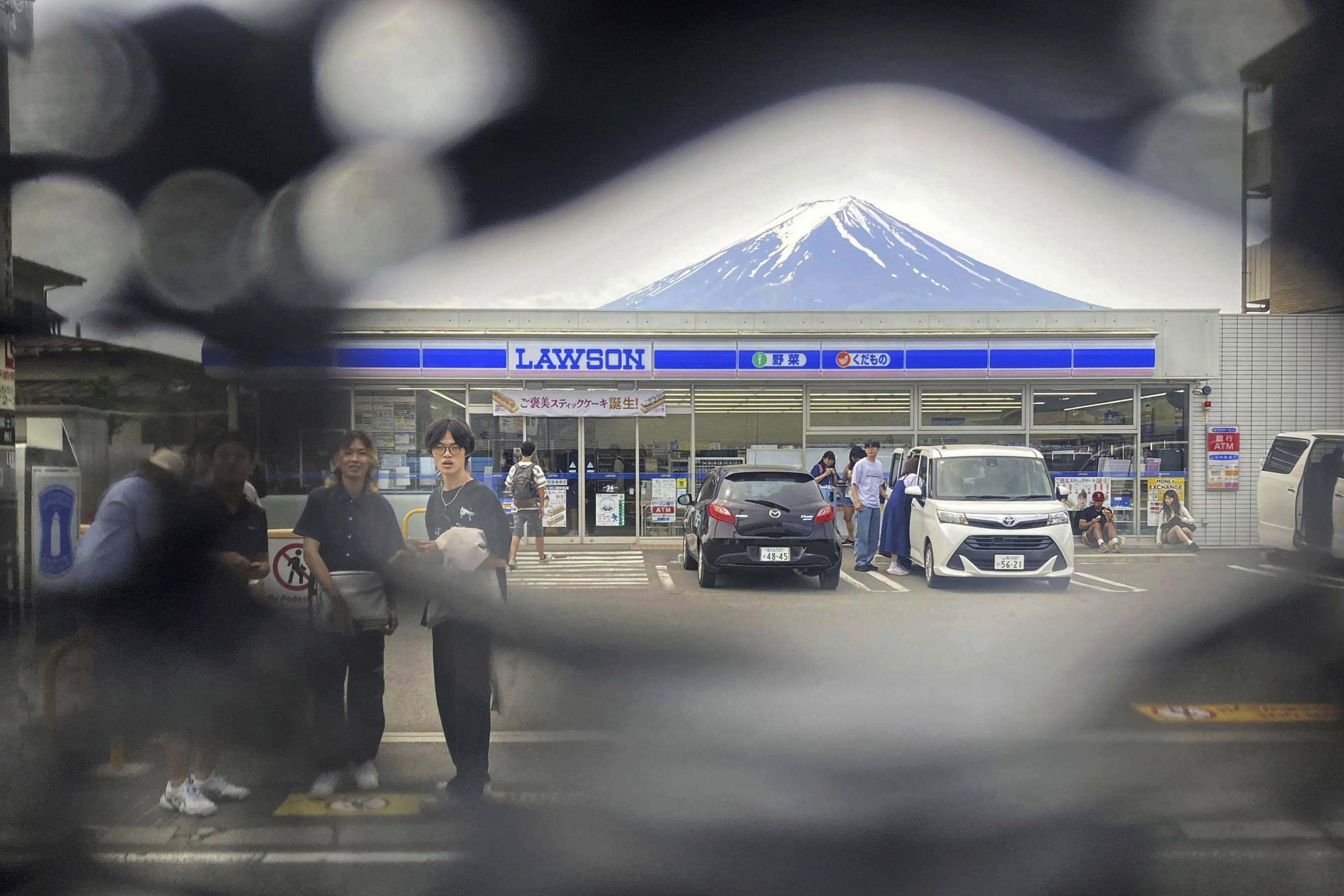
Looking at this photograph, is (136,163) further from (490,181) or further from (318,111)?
(490,181)

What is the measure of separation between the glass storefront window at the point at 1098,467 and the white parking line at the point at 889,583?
1.60 feet

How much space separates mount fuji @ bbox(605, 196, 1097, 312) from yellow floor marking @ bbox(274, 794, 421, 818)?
1.17m

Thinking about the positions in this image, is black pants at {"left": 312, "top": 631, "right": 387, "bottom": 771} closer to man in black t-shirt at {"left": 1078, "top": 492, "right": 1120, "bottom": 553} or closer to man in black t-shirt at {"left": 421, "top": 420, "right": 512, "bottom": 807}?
man in black t-shirt at {"left": 421, "top": 420, "right": 512, "bottom": 807}

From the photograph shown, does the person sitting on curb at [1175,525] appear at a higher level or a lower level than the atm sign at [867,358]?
lower

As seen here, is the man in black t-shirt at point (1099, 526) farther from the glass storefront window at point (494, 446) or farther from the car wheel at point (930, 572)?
the glass storefront window at point (494, 446)

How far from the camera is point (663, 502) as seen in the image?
2266mm

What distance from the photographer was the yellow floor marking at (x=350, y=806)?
1558mm

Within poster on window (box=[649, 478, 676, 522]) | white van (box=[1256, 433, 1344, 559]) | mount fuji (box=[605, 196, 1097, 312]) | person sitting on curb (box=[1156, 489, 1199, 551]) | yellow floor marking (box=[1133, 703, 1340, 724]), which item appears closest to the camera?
mount fuji (box=[605, 196, 1097, 312])

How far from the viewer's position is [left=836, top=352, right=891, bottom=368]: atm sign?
1315 millimetres

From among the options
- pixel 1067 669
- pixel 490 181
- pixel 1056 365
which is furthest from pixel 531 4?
pixel 1067 669

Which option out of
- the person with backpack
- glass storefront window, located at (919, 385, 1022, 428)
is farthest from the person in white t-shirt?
the person with backpack

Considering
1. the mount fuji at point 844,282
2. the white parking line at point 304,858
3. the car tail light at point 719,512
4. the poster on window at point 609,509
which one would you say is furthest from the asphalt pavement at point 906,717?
the mount fuji at point 844,282

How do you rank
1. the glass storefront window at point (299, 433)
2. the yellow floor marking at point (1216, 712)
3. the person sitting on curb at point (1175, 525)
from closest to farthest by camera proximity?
the glass storefront window at point (299, 433) → the person sitting on curb at point (1175, 525) → the yellow floor marking at point (1216, 712)

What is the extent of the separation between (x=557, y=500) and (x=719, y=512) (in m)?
Answer: 0.68
